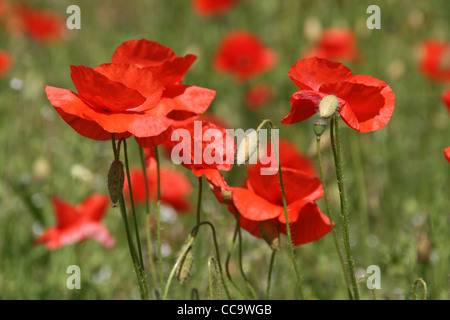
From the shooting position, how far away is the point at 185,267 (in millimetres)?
1109

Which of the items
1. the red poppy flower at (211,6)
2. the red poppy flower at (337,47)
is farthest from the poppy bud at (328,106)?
the red poppy flower at (211,6)

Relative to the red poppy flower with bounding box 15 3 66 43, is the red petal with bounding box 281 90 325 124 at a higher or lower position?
lower

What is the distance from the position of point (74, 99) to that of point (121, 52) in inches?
6.7

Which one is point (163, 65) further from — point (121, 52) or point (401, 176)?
point (401, 176)

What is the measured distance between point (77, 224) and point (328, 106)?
1025 millimetres

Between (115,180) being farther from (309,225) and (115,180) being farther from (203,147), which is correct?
(309,225)

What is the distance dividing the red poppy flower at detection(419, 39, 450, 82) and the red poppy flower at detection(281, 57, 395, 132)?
1.74 meters

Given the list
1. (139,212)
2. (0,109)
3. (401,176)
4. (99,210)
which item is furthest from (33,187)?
(401,176)

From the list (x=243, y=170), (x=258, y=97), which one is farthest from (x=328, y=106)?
(x=258, y=97)

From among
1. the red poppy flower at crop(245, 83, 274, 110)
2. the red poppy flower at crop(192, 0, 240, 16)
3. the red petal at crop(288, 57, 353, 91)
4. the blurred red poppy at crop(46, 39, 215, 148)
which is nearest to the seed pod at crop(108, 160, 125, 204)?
the blurred red poppy at crop(46, 39, 215, 148)

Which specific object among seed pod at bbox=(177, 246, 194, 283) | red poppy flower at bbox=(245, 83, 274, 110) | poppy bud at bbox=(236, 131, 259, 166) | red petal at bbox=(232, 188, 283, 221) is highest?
red poppy flower at bbox=(245, 83, 274, 110)

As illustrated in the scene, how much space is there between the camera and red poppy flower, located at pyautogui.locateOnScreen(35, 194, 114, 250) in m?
1.67

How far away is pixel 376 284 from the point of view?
48.7 inches

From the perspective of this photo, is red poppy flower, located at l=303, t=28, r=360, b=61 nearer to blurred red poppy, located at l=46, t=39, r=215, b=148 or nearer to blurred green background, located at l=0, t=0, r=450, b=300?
blurred green background, located at l=0, t=0, r=450, b=300
